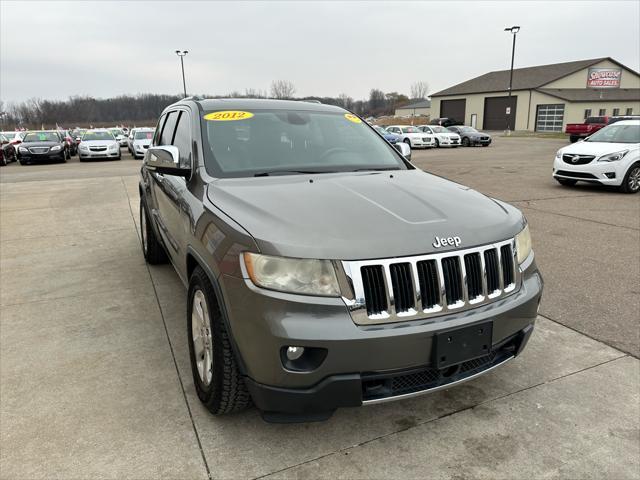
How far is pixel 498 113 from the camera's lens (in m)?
58.5

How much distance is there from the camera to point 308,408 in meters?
2.14

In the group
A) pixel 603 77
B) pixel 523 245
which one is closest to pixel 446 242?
pixel 523 245

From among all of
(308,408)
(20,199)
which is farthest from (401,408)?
(20,199)

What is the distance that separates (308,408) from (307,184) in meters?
1.34

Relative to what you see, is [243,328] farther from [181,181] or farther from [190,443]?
[181,181]

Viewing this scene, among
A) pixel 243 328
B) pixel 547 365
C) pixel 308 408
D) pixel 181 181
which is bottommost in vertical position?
pixel 547 365

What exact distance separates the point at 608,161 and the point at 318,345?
10.3 meters

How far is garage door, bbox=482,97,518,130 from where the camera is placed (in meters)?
56.7

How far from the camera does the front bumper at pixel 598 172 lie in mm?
10078

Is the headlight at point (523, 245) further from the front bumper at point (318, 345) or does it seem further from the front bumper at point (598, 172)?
the front bumper at point (598, 172)

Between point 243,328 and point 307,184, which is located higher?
point 307,184

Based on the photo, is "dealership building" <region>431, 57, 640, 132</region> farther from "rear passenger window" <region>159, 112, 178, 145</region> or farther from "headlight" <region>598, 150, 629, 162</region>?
"rear passenger window" <region>159, 112, 178, 145</region>

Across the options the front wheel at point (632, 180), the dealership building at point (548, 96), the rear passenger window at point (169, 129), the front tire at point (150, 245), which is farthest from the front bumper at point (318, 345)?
the dealership building at point (548, 96)

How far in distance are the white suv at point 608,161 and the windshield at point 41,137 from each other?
2131 cm
